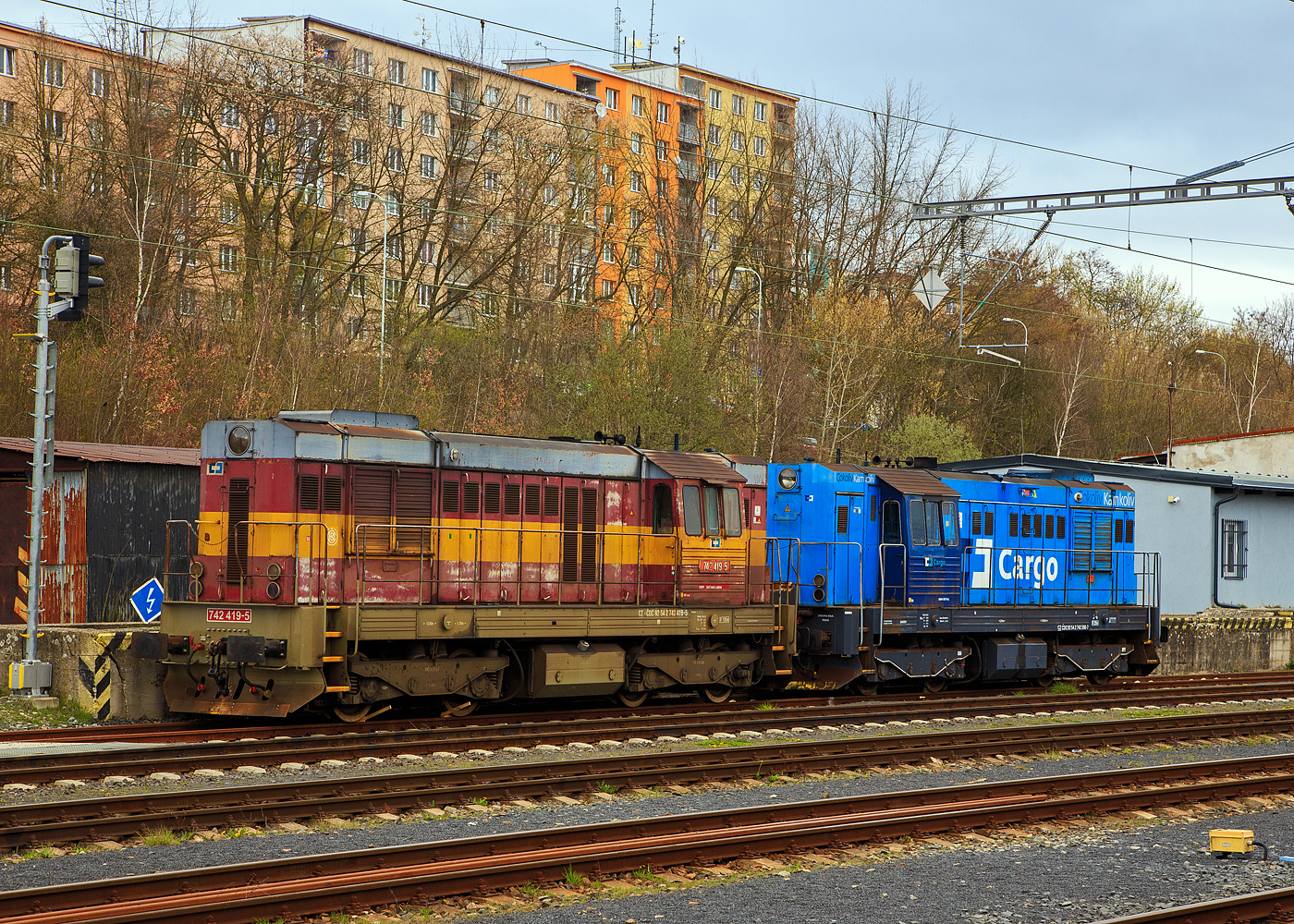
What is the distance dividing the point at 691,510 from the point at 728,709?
2790mm

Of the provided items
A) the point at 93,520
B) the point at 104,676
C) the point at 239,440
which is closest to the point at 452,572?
the point at 239,440

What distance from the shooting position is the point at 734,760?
498 inches

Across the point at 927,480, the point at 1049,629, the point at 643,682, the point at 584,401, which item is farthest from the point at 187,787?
the point at 584,401

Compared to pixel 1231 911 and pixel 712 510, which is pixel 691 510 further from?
pixel 1231 911

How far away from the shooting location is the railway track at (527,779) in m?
9.28

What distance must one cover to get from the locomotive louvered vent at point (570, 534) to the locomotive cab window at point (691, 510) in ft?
5.12

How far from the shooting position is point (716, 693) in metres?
18.5

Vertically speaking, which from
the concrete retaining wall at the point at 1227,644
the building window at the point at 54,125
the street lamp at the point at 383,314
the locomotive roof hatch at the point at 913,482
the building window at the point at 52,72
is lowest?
the concrete retaining wall at the point at 1227,644

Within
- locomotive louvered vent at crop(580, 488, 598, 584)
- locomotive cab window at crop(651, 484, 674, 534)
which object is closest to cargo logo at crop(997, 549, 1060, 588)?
locomotive cab window at crop(651, 484, 674, 534)

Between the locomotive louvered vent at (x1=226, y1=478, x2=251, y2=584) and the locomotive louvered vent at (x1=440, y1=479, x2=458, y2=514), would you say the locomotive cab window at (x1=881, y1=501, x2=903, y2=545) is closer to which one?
the locomotive louvered vent at (x1=440, y1=479, x2=458, y2=514)

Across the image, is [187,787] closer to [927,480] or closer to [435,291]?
[927,480]

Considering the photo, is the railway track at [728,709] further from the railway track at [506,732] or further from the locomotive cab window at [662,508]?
the locomotive cab window at [662,508]

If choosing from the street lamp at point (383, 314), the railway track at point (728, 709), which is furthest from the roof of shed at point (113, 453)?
the street lamp at point (383, 314)

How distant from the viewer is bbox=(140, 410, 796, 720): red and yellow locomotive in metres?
14.0
